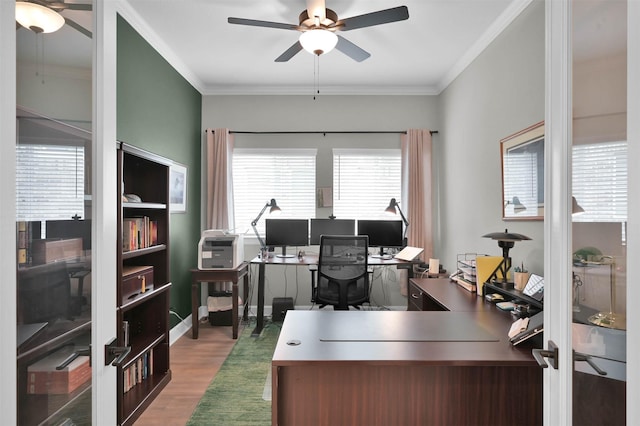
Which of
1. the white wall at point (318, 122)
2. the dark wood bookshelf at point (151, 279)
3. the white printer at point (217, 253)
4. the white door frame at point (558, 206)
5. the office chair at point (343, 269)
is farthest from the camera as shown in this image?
the white wall at point (318, 122)

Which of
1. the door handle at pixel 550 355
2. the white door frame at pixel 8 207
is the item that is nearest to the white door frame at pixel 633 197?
the door handle at pixel 550 355

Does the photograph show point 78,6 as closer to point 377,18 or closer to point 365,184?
point 377,18

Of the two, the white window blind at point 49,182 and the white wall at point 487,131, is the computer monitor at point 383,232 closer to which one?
the white wall at point 487,131

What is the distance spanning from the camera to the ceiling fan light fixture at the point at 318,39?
239 centimetres

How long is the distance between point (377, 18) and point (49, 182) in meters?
2.20

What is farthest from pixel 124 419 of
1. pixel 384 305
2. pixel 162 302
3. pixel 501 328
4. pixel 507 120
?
pixel 507 120

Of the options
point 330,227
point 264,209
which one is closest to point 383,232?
point 330,227

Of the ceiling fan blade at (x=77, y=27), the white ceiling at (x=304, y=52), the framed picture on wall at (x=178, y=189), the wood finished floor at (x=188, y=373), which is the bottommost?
the wood finished floor at (x=188, y=373)

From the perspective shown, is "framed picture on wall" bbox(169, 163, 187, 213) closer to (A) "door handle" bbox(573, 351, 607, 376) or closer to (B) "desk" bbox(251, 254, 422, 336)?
(B) "desk" bbox(251, 254, 422, 336)

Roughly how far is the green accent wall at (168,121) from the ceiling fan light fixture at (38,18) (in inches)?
80.3

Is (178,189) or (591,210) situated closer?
(591,210)

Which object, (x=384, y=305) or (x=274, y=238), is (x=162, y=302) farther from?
(x=384, y=305)

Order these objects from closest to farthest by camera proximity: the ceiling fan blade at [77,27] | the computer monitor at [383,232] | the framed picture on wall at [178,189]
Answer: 1. the ceiling fan blade at [77,27]
2. the framed picture on wall at [178,189]
3. the computer monitor at [383,232]

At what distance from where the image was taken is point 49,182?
2.47 ft
